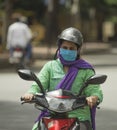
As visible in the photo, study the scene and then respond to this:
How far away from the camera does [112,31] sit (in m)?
78.1

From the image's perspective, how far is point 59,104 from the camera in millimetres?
5605

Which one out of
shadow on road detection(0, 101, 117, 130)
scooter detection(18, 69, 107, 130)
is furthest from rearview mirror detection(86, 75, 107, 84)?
shadow on road detection(0, 101, 117, 130)

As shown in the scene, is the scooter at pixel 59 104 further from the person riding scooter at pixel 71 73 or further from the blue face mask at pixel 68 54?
the blue face mask at pixel 68 54

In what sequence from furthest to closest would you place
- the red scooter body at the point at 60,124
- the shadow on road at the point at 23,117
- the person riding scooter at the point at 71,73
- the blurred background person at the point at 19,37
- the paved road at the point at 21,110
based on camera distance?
the blurred background person at the point at 19,37
the paved road at the point at 21,110
the shadow on road at the point at 23,117
the person riding scooter at the point at 71,73
the red scooter body at the point at 60,124

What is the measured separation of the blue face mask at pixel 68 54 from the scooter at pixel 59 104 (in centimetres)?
35

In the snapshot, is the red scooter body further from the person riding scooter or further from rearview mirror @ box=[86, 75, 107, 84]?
rearview mirror @ box=[86, 75, 107, 84]

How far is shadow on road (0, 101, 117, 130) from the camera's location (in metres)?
10.8

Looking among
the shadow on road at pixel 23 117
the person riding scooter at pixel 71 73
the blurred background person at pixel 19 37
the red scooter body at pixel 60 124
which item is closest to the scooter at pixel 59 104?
the red scooter body at pixel 60 124

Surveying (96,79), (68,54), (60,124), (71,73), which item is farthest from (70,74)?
(60,124)

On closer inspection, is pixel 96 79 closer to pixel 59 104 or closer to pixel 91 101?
pixel 91 101

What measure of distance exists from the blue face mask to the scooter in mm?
350

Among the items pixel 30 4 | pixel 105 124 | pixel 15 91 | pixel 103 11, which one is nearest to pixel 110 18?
pixel 103 11

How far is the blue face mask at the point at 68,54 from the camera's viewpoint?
5.98 metres

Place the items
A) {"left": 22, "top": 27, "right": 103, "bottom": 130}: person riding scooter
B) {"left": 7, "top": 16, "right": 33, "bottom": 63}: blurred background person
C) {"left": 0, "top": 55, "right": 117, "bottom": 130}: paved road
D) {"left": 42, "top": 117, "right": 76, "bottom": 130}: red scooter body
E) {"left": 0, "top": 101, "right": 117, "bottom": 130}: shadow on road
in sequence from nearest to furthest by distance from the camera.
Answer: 1. {"left": 42, "top": 117, "right": 76, "bottom": 130}: red scooter body
2. {"left": 22, "top": 27, "right": 103, "bottom": 130}: person riding scooter
3. {"left": 0, "top": 101, "right": 117, "bottom": 130}: shadow on road
4. {"left": 0, "top": 55, "right": 117, "bottom": 130}: paved road
5. {"left": 7, "top": 16, "right": 33, "bottom": 63}: blurred background person
